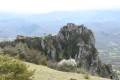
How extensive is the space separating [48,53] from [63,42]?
1386 cm

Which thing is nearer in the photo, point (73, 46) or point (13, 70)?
point (13, 70)

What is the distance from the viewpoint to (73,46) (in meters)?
89.6

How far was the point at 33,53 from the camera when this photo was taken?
48.8 meters

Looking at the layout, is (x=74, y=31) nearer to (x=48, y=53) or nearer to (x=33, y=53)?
(x=48, y=53)

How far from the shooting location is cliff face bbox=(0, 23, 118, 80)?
272 feet

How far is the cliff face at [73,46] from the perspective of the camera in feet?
272

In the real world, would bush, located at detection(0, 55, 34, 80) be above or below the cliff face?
above

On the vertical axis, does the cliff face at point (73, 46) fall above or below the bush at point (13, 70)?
below

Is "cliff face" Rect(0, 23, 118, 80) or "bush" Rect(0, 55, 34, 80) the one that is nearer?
"bush" Rect(0, 55, 34, 80)

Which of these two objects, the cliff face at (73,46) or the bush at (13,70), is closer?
the bush at (13,70)

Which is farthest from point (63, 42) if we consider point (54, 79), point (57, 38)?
point (54, 79)

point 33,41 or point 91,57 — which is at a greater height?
point 33,41

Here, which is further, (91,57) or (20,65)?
(91,57)

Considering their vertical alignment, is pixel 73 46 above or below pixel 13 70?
below
